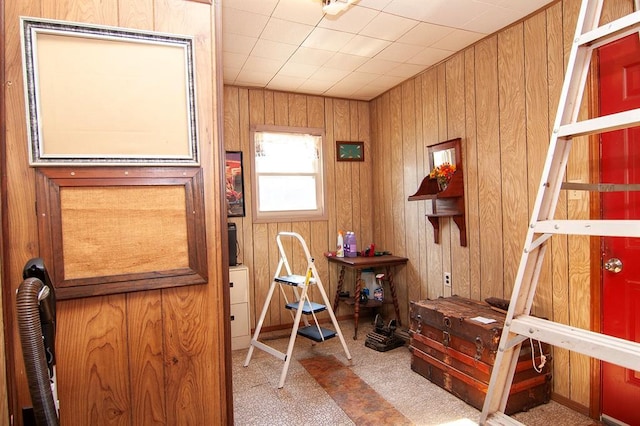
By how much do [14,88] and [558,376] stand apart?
3.24 meters

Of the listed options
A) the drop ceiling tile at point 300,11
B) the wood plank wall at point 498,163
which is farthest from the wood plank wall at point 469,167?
the drop ceiling tile at point 300,11

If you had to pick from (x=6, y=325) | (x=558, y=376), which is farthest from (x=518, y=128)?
(x=6, y=325)

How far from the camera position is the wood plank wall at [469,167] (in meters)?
2.38

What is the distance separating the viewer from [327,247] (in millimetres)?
4336

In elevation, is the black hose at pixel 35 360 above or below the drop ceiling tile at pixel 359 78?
below

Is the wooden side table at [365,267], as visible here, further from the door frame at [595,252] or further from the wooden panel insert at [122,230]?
the wooden panel insert at [122,230]

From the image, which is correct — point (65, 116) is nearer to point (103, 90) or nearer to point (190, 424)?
point (103, 90)

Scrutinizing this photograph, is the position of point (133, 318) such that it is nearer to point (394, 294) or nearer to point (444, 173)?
point (444, 173)

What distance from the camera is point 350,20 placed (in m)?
2.58

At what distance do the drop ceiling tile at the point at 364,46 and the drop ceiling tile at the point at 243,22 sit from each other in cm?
73

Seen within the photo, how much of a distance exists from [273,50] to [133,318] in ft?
8.10

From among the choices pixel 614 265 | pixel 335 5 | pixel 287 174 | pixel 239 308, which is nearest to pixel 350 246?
pixel 287 174

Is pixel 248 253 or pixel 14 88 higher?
pixel 14 88

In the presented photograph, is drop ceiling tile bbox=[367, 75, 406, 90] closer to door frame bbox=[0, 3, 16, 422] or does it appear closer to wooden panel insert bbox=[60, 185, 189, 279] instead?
wooden panel insert bbox=[60, 185, 189, 279]
